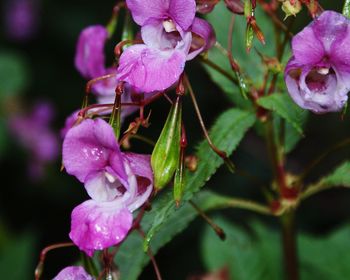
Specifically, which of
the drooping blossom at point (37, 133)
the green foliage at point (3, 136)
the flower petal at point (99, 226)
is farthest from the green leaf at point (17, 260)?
the flower petal at point (99, 226)

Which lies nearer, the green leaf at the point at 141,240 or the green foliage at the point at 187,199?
the green foliage at the point at 187,199

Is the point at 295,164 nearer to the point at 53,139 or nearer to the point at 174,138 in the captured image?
the point at 53,139

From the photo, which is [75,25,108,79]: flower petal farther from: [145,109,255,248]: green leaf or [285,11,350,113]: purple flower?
[285,11,350,113]: purple flower

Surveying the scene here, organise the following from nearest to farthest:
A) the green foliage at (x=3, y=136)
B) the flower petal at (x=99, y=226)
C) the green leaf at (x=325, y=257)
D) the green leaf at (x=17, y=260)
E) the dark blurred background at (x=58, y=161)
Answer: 1. the flower petal at (x=99, y=226)
2. the green leaf at (x=325, y=257)
3. the green leaf at (x=17, y=260)
4. the dark blurred background at (x=58, y=161)
5. the green foliage at (x=3, y=136)

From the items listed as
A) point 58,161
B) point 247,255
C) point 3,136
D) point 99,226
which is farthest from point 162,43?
point 58,161

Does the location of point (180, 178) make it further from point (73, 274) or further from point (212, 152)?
point (73, 274)

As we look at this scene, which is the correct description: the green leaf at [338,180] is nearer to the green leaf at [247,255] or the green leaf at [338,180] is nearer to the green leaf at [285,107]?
the green leaf at [285,107]

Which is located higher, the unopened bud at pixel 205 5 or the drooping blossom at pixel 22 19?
the unopened bud at pixel 205 5

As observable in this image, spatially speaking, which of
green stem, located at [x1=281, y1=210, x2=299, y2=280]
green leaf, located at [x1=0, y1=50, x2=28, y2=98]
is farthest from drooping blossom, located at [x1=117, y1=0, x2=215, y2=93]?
green leaf, located at [x1=0, y1=50, x2=28, y2=98]
